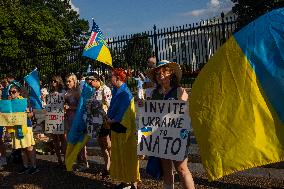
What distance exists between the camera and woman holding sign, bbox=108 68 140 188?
5734mm

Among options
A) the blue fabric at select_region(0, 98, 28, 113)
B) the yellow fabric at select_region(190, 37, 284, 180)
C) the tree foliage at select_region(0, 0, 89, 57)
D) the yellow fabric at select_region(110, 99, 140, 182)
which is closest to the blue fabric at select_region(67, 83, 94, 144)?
the blue fabric at select_region(0, 98, 28, 113)

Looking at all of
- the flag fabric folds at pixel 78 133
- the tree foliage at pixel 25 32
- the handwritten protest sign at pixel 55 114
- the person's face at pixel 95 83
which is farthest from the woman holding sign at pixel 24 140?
the tree foliage at pixel 25 32

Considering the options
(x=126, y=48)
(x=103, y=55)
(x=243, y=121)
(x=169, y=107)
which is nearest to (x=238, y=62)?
(x=243, y=121)

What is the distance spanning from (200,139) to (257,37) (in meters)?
0.98

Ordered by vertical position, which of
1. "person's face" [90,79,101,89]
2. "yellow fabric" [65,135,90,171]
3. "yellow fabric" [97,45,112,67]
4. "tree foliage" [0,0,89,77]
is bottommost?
"yellow fabric" [65,135,90,171]

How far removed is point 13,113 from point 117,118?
115 inches

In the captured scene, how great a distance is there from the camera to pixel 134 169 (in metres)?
5.80

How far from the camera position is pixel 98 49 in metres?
7.88

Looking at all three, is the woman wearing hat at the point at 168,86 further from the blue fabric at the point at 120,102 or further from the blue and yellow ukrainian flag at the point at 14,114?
the blue and yellow ukrainian flag at the point at 14,114

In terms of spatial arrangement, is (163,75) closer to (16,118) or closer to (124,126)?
(124,126)

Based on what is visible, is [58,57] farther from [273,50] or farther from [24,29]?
[24,29]

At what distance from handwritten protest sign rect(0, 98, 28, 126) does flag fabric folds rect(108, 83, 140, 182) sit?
2.61 m

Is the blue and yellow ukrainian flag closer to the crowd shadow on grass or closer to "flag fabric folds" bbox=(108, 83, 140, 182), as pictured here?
the crowd shadow on grass

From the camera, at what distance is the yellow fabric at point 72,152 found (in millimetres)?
7160
